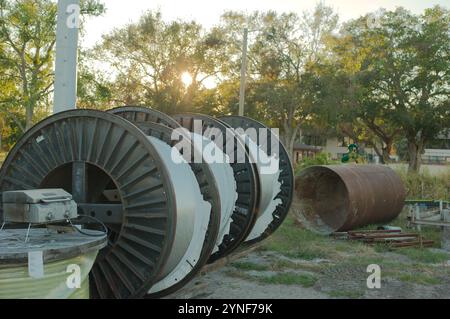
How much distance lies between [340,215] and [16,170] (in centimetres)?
913

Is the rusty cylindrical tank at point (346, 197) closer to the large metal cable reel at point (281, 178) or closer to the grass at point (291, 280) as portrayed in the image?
the large metal cable reel at point (281, 178)

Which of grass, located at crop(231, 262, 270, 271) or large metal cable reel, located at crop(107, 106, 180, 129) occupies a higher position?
large metal cable reel, located at crop(107, 106, 180, 129)

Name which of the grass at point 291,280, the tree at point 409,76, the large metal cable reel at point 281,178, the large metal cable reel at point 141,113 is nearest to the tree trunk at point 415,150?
the tree at point 409,76

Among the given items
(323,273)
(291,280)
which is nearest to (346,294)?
(291,280)

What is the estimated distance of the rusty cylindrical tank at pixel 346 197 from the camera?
12.1 meters

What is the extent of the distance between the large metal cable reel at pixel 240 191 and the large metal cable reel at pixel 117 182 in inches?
108

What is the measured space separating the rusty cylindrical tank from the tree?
75.8 feet

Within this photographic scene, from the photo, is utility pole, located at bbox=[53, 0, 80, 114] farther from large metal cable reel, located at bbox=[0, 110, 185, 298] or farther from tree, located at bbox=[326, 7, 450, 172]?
tree, located at bbox=[326, 7, 450, 172]

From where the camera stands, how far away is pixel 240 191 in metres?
8.62

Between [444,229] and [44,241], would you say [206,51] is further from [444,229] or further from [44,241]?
[44,241]

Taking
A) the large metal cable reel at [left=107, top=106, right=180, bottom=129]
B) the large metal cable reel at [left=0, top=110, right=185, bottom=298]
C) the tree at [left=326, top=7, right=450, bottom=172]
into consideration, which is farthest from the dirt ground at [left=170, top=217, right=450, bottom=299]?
the tree at [left=326, top=7, right=450, bottom=172]

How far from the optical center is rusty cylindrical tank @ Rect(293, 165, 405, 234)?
12144mm

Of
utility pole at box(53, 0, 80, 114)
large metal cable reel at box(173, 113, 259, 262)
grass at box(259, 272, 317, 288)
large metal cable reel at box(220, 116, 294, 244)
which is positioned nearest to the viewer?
utility pole at box(53, 0, 80, 114)

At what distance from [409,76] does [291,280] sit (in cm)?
3314
